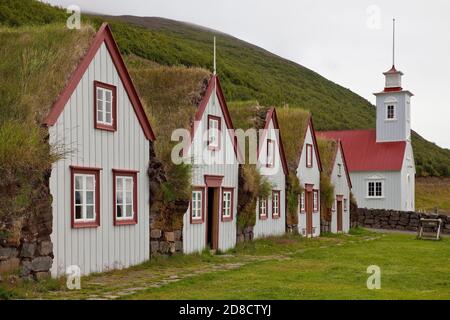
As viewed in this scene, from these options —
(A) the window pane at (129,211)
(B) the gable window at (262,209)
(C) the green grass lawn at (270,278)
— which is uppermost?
(A) the window pane at (129,211)

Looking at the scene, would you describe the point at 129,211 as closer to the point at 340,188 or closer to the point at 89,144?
the point at 89,144

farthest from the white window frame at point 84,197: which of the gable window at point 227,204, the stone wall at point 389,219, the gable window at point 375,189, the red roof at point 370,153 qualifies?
the gable window at point 375,189

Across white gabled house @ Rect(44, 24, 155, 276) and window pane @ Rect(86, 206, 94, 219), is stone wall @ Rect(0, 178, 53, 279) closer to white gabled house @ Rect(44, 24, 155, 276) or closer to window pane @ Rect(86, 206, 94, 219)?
white gabled house @ Rect(44, 24, 155, 276)

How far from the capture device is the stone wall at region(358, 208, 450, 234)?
150ft

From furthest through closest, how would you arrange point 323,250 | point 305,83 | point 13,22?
point 305,83 < point 13,22 < point 323,250

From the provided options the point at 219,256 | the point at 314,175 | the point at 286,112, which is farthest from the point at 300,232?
the point at 219,256

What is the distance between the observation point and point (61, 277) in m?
15.3

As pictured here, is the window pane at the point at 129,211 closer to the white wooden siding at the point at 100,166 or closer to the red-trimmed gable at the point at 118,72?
the white wooden siding at the point at 100,166

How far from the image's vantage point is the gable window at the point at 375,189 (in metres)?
55.7

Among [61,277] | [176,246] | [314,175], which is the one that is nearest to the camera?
[61,277]

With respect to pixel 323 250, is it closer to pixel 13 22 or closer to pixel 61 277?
pixel 61 277

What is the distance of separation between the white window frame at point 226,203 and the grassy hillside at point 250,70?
32661 mm

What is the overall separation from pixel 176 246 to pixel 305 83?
10804 cm

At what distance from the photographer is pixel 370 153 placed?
57719 mm
